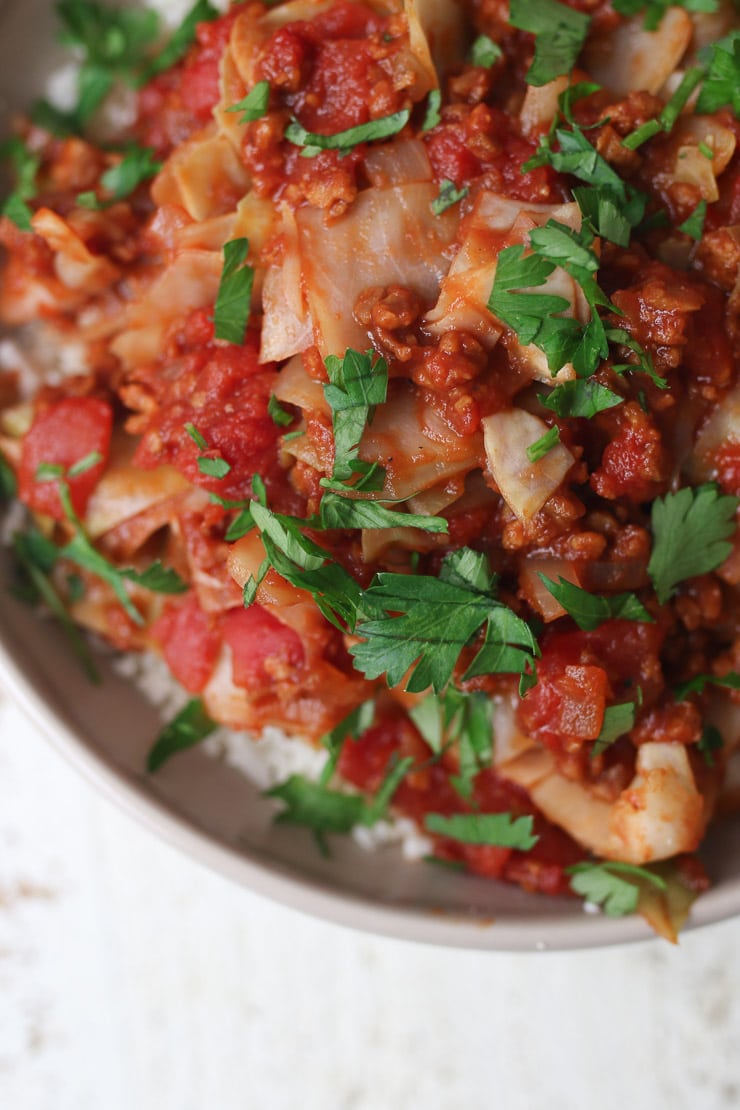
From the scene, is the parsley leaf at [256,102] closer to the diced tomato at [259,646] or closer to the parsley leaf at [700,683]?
the diced tomato at [259,646]

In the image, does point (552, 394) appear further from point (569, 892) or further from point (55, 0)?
point (55, 0)

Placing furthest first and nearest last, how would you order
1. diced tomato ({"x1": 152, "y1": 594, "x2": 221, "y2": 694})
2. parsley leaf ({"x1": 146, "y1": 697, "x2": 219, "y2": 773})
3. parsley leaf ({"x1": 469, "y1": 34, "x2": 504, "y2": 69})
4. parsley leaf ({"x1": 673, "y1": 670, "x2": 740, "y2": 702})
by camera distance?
parsley leaf ({"x1": 146, "y1": 697, "x2": 219, "y2": 773})
diced tomato ({"x1": 152, "y1": 594, "x2": 221, "y2": 694})
parsley leaf ({"x1": 673, "y1": 670, "x2": 740, "y2": 702})
parsley leaf ({"x1": 469, "y1": 34, "x2": 504, "y2": 69})

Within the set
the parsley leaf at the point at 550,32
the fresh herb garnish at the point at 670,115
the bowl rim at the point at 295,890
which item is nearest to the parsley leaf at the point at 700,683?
the bowl rim at the point at 295,890

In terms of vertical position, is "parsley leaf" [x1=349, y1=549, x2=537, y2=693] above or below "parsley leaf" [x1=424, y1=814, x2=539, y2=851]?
above

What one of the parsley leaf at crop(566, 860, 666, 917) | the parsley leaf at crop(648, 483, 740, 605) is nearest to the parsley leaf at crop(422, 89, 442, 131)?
the parsley leaf at crop(648, 483, 740, 605)

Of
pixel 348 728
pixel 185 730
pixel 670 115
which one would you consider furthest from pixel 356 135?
pixel 185 730

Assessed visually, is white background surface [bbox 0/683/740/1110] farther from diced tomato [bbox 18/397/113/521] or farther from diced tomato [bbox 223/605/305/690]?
diced tomato [bbox 223/605/305/690]

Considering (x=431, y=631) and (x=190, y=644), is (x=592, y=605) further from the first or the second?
(x=190, y=644)
